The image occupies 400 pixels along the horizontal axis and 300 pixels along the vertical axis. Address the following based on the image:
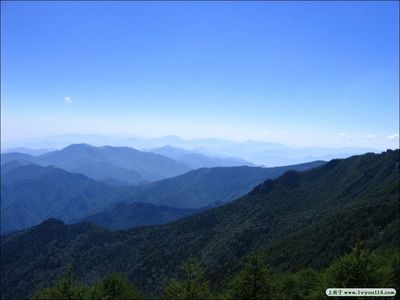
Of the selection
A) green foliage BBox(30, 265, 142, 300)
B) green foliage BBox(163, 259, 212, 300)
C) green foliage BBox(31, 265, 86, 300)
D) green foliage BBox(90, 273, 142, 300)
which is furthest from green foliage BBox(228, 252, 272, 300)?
green foliage BBox(31, 265, 86, 300)

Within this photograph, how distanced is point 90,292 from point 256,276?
2188cm

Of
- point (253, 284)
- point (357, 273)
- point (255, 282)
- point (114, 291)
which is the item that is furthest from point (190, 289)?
point (357, 273)

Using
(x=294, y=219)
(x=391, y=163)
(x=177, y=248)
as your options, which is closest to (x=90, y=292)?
(x=294, y=219)

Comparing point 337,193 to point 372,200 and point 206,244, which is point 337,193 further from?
point 206,244

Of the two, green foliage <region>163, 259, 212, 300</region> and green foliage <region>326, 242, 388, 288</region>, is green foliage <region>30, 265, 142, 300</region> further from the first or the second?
green foliage <region>326, 242, 388, 288</region>

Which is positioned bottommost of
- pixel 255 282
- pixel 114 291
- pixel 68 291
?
pixel 114 291

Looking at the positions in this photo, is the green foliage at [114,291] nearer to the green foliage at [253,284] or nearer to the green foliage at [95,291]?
the green foliage at [95,291]

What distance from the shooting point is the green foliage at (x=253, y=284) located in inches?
1678

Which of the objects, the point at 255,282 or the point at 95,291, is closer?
the point at 255,282

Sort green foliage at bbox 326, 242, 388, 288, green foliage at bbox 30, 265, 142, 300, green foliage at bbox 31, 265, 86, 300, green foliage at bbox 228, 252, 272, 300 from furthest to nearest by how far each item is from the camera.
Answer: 1. green foliage at bbox 30, 265, 142, 300
2. green foliage at bbox 31, 265, 86, 300
3. green foliage at bbox 228, 252, 272, 300
4. green foliage at bbox 326, 242, 388, 288

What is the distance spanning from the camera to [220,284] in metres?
123

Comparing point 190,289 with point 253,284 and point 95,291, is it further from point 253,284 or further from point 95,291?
point 95,291

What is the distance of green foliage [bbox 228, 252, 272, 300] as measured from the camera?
4262 cm

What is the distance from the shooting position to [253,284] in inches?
1684
